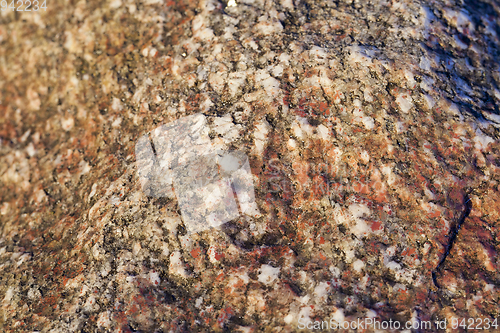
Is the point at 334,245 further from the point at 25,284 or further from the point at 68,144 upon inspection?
the point at 68,144

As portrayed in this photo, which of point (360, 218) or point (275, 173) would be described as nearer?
point (360, 218)

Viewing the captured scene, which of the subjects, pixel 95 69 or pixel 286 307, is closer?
pixel 286 307

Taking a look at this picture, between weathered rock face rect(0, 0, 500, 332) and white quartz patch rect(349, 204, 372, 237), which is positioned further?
white quartz patch rect(349, 204, 372, 237)

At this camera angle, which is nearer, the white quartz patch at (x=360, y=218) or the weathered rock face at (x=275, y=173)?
the weathered rock face at (x=275, y=173)

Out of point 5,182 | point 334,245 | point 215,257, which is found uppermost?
point 334,245

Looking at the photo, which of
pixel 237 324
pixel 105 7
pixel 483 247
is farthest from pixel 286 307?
pixel 105 7

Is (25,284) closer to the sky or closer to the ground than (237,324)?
closer to the ground

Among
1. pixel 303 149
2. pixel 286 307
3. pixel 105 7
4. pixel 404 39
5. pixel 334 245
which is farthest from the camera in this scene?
pixel 105 7

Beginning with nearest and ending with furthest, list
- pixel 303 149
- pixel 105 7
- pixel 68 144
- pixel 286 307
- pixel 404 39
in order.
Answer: pixel 286 307, pixel 303 149, pixel 404 39, pixel 68 144, pixel 105 7
